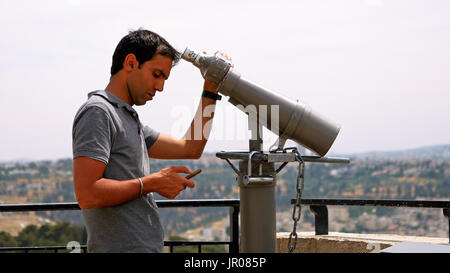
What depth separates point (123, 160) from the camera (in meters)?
1.82

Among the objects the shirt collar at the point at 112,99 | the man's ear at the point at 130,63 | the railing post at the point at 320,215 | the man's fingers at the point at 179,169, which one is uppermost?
the man's ear at the point at 130,63

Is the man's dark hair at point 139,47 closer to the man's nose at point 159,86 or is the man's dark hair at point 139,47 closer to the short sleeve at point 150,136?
the man's nose at point 159,86

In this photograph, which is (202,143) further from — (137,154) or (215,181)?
(215,181)

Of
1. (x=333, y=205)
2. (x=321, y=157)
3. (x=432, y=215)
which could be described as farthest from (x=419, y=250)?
(x=432, y=215)

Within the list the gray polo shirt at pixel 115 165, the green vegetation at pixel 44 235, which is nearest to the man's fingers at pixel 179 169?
the gray polo shirt at pixel 115 165

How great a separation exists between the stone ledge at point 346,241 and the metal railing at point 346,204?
108mm

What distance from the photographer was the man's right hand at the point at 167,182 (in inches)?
70.2

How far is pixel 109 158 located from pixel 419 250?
1.11 meters

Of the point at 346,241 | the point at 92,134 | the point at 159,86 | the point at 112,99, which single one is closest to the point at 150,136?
the point at 159,86

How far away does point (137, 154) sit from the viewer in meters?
1.85

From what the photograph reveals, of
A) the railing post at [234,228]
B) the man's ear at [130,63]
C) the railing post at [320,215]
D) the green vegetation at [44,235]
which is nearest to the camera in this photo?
the man's ear at [130,63]

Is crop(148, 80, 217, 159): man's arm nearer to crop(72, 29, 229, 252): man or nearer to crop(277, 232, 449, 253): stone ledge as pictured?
crop(72, 29, 229, 252): man

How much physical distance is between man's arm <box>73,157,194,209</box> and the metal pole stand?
0.43 meters

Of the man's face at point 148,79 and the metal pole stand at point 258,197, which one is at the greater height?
the man's face at point 148,79
